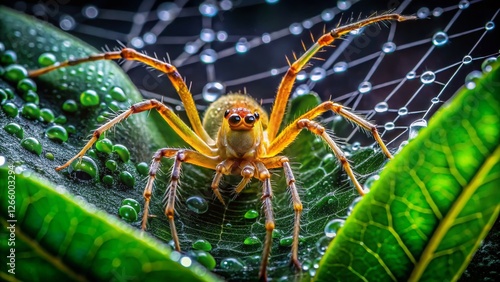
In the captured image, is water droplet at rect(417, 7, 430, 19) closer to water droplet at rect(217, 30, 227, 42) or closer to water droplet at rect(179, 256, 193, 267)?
water droplet at rect(217, 30, 227, 42)

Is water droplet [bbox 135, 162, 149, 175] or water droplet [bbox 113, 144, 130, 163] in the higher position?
water droplet [bbox 135, 162, 149, 175]

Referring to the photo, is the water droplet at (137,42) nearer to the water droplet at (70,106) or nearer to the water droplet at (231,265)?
the water droplet at (70,106)

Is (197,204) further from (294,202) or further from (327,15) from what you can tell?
(327,15)

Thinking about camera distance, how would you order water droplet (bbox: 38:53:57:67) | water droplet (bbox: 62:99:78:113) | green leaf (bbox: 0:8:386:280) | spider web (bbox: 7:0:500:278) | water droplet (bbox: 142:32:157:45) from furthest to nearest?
water droplet (bbox: 142:32:157:45)
spider web (bbox: 7:0:500:278)
water droplet (bbox: 38:53:57:67)
water droplet (bbox: 62:99:78:113)
green leaf (bbox: 0:8:386:280)

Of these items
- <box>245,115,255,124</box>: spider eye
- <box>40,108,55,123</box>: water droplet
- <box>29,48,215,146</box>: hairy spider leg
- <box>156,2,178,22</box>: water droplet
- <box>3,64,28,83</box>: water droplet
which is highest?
<box>156,2,178,22</box>: water droplet

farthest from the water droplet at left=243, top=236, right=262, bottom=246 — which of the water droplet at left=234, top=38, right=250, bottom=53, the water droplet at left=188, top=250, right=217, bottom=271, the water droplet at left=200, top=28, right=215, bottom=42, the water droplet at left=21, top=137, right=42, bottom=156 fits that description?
the water droplet at left=200, top=28, right=215, bottom=42

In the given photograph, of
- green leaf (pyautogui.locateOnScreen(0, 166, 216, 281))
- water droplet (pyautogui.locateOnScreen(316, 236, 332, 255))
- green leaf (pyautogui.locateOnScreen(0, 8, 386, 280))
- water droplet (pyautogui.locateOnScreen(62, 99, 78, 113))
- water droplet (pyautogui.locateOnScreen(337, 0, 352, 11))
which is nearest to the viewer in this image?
green leaf (pyautogui.locateOnScreen(0, 166, 216, 281))

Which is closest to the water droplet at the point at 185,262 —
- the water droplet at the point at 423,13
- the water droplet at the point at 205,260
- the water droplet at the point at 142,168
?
the water droplet at the point at 205,260
